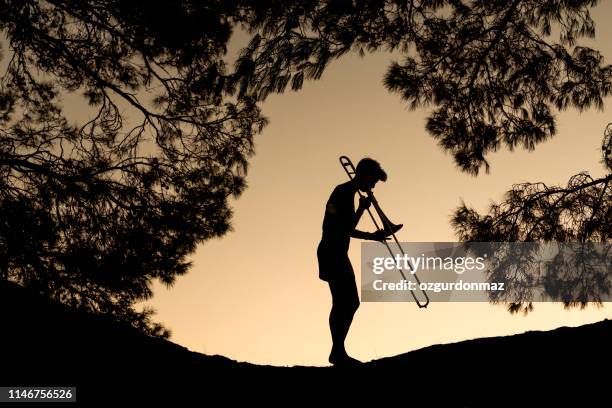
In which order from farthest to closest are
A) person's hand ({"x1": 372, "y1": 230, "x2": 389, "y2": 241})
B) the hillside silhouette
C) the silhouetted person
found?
person's hand ({"x1": 372, "y1": 230, "x2": 389, "y2": 241}) < the silhouetted person < the hillside silhouette

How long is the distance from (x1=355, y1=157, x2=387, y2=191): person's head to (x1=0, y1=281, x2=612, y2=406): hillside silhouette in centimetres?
123

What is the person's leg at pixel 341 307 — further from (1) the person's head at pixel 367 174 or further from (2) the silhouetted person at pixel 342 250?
(1) the person's head at pixel 367 174

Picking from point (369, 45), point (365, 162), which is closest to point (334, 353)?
point (365, 162)

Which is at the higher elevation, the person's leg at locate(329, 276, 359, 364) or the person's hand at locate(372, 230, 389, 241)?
the person's hand at locate(372, 230, 389, 241)

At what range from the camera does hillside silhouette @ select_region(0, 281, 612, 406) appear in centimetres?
414

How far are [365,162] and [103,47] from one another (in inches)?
155

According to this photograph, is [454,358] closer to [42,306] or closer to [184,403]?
[184,403]

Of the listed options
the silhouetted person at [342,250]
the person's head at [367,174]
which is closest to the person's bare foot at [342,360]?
the silhouetted person at [342,250]

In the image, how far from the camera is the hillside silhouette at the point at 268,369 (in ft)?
13.6

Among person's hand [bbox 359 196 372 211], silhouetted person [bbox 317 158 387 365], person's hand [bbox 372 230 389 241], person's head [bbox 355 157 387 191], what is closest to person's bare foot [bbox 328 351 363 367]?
silhouetted person [bbox 317 158 387 365]

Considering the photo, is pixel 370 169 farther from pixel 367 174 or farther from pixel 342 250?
A: pixel 342 250

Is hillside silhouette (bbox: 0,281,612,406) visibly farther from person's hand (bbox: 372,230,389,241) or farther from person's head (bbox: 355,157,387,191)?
person's head (bbox: 355,157,387,191)

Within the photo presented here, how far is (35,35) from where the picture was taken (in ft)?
23.9

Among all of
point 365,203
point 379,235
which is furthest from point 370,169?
point 379,235
